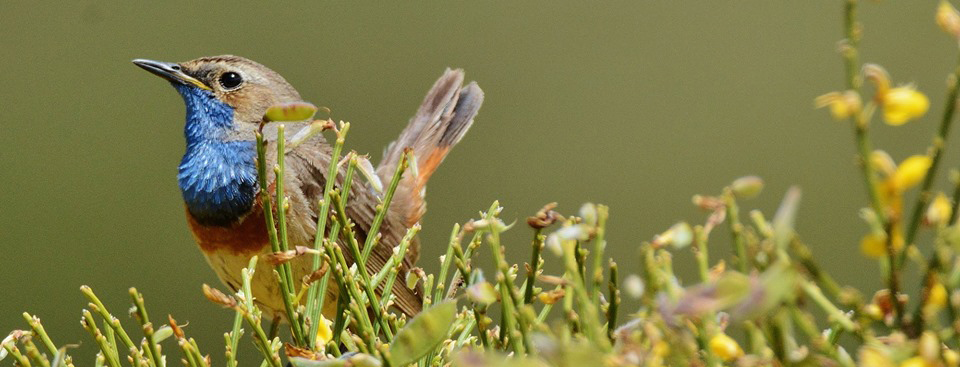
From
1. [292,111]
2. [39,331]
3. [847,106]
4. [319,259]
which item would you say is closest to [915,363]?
[847,106]

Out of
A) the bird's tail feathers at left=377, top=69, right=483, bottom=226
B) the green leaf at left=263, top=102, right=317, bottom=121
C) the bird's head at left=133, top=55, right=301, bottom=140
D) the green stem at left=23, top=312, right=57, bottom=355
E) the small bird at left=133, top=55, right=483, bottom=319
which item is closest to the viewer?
the green leaf at left=263, top=102, right=317, bottom=121

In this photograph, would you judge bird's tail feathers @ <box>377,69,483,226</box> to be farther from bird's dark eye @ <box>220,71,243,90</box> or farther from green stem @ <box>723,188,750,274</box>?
green stem @ <box>723,188,750,274</box>

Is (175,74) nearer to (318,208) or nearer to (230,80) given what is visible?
(230,80)

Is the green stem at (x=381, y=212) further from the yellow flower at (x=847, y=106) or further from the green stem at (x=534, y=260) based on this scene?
the yellow flower at (x=847, y=106)

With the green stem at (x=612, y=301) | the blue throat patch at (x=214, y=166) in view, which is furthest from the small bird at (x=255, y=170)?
the green stem at (x=612, y=301)

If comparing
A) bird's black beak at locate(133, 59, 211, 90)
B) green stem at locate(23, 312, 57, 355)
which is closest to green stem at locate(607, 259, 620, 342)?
green stem at locate(23, 312, 57, 355)

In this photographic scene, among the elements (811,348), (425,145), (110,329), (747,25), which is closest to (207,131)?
(425,145)
